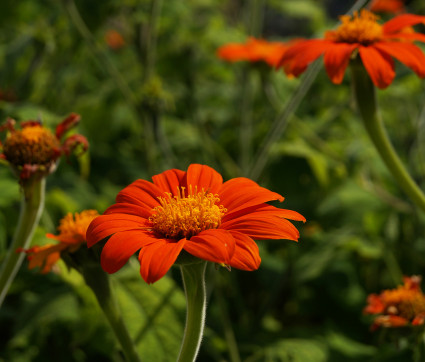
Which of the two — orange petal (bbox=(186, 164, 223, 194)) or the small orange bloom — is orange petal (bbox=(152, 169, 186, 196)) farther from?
the small orange bloom

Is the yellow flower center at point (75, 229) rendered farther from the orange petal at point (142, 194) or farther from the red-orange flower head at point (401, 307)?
the red-orange flower head at point (401, 307)

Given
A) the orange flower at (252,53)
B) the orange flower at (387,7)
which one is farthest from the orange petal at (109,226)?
the orange flower at (387,7)

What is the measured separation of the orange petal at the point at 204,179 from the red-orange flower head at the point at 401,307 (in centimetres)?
37

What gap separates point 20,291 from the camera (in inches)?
59.5

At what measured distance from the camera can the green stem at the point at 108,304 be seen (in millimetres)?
852

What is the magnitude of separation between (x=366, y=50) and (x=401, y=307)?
0.44 m

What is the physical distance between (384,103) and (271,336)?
1.46 m

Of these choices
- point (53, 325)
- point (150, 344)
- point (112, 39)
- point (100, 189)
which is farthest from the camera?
point (112, 39)

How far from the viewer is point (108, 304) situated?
871 mm

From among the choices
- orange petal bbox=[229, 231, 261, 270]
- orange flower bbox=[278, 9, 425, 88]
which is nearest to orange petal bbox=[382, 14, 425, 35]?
orange flower bbox=[278, 9, 425, 88]

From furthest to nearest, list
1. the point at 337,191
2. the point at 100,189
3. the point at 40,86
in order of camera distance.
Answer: the point at 40,86, the point at 100,189, the point at 337,191

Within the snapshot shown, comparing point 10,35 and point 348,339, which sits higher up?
point 10,35

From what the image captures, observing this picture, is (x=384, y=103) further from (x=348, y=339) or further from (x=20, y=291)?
(x=20, y=291)

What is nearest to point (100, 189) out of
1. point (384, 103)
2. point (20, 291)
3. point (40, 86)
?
point (20, 291)
